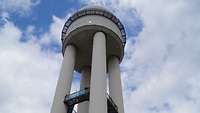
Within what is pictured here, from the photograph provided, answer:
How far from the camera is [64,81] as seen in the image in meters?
33.8

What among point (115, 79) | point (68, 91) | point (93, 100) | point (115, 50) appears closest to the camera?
point (93, 100)

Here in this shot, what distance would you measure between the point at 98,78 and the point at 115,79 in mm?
5996

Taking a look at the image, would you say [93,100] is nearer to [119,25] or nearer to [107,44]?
[107,44]

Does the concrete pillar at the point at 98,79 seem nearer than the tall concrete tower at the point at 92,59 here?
Yes

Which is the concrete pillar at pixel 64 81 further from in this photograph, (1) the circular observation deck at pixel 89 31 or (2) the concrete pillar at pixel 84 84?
(2) the concrete pillar at pixel 84 84

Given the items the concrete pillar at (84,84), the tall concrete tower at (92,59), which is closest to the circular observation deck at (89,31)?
the tall concrete tower at (92,59)

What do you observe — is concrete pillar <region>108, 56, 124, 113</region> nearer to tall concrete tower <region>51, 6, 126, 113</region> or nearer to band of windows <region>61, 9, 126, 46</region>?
tall concrete tower <region>51, 6, 126, 113</region>

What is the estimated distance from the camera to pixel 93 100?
1147 inches

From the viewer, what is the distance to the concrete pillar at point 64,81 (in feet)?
103

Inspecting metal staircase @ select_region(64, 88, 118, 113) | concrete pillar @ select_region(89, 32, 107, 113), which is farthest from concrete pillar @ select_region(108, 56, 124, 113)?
concrete pillar @ select_region(89, 32, 107, 113)

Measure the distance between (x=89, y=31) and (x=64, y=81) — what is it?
7826 mm

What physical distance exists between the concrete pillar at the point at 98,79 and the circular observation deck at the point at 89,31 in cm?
139

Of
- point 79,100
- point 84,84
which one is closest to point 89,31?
point 84,84

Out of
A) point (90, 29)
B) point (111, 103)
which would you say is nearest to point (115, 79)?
point (111, 103)
